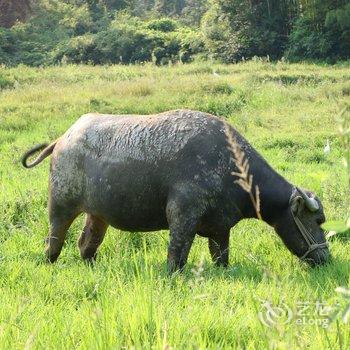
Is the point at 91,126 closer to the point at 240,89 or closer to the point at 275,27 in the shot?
the point at 240,89

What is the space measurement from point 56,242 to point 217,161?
1.69 meters

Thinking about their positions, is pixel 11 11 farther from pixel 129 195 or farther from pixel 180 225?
pixel 180 225

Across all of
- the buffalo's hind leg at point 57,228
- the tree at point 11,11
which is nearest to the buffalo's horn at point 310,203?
the buffalo's hind leg at point 57,228

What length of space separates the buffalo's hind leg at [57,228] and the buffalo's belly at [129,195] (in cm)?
41

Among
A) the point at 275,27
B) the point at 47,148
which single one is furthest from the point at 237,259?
the point at 275,27

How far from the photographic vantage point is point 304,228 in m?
4.72

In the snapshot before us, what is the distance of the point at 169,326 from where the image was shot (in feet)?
8.94

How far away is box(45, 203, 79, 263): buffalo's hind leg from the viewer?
5.17 m

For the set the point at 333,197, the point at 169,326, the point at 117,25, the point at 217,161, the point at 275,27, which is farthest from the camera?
the point at 117,25

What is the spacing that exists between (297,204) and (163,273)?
119 cm

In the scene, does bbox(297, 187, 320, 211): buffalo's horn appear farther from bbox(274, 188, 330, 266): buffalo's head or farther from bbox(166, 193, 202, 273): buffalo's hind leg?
bbox(166, 193, 202, 273): buffalo's hind leg

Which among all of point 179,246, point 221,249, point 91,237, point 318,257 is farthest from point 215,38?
point 179,246

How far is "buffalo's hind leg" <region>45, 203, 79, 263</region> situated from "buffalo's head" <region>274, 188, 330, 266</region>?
5.99 ft

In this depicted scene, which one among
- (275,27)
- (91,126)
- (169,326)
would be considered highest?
(91,126)
